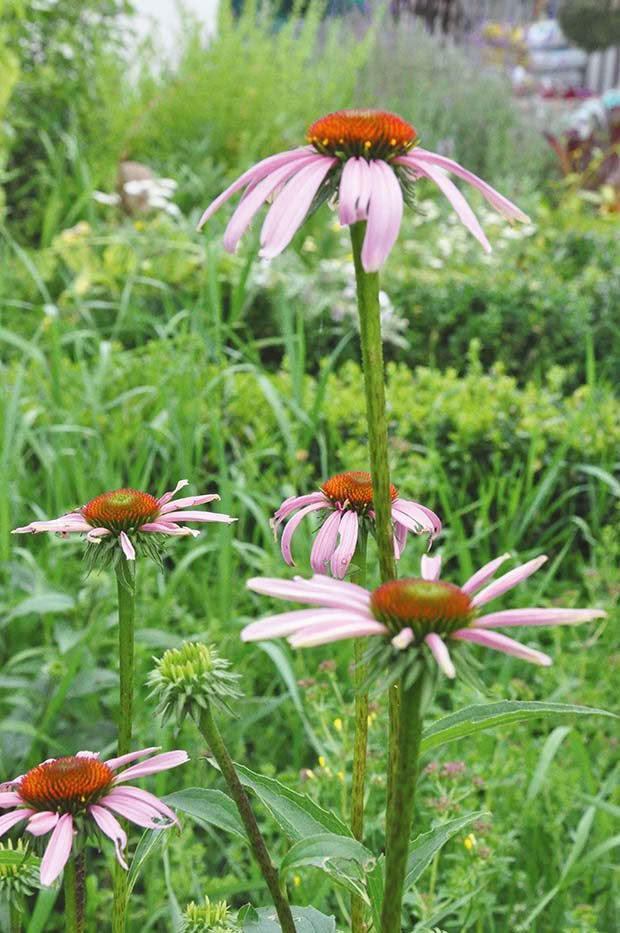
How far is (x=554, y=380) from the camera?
305 centimetres

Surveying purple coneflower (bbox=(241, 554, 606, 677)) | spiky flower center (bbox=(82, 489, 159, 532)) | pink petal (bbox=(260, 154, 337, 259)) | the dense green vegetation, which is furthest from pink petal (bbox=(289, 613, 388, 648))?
spiky flower center (bbox=(82, 489, 159, 532))

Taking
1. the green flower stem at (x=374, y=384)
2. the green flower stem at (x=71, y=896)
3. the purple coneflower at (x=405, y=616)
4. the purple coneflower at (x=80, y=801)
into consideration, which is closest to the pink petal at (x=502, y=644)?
the purple coneflower at (x=405, y=616)

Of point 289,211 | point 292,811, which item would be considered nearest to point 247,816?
point 292,811

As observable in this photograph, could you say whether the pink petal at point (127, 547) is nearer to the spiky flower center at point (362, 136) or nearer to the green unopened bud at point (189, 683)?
the green unopened bud at point (189, 683)

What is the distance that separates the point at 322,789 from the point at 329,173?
111 centimetres

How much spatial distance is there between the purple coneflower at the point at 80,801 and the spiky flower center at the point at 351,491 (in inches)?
9.8

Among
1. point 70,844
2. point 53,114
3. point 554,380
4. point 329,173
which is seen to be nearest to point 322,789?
point 70,844

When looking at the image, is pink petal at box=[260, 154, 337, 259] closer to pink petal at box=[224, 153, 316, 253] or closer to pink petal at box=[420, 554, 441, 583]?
pink petal at box=[224, 153, 316, 253]

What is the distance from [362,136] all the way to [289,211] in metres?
0.08

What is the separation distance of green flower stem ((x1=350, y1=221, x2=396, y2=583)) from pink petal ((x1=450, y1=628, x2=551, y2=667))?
0.11 metres

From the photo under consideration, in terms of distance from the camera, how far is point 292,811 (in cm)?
76

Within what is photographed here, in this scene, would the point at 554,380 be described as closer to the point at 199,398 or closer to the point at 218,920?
the point at 199,398

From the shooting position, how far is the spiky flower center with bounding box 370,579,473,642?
Result: 1.86ft

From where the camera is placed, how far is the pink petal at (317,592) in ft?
1.79
